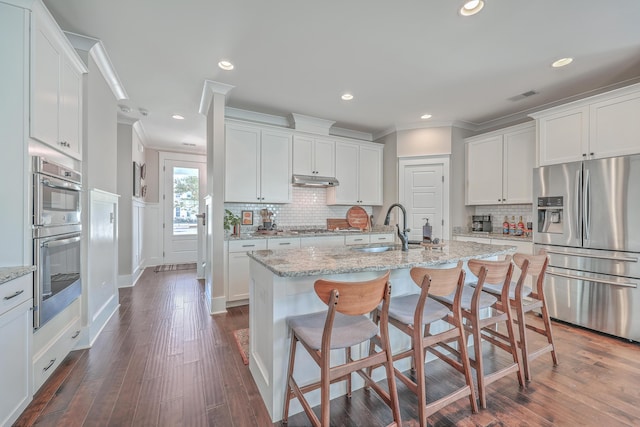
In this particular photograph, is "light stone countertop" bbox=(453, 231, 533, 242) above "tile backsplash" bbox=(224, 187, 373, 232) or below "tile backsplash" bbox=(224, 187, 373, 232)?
below

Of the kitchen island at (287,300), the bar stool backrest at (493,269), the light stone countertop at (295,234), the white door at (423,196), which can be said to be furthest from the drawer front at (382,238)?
the bar stool backrest at (493,269)

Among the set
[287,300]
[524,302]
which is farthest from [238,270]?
[524,302]

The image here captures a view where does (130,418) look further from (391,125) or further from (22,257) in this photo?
(391,125)

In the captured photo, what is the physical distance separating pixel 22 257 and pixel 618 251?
4922 millimetres

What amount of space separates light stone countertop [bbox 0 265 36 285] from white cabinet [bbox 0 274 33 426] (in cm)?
3

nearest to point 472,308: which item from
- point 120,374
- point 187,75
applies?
point 120,374

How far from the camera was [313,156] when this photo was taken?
4.32 m

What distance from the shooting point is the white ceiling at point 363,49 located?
200cm

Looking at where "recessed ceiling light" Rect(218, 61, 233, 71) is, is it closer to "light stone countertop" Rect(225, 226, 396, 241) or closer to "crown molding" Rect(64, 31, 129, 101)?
"crown molding" Rect(64, 31, 129, 101)

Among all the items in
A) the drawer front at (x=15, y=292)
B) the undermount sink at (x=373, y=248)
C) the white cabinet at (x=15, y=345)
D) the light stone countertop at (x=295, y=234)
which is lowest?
the white cabinet at (x=15, y=345)

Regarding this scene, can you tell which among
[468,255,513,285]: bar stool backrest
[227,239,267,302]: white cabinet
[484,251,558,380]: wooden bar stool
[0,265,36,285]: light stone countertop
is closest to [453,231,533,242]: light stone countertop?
[484,251,558,380]: wooden bar stool

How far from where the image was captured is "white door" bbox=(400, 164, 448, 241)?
4410 millimetres

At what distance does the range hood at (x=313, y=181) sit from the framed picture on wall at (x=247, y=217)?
0.86 meters

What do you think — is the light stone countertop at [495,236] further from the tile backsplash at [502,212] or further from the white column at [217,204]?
the white column at [217,204]
